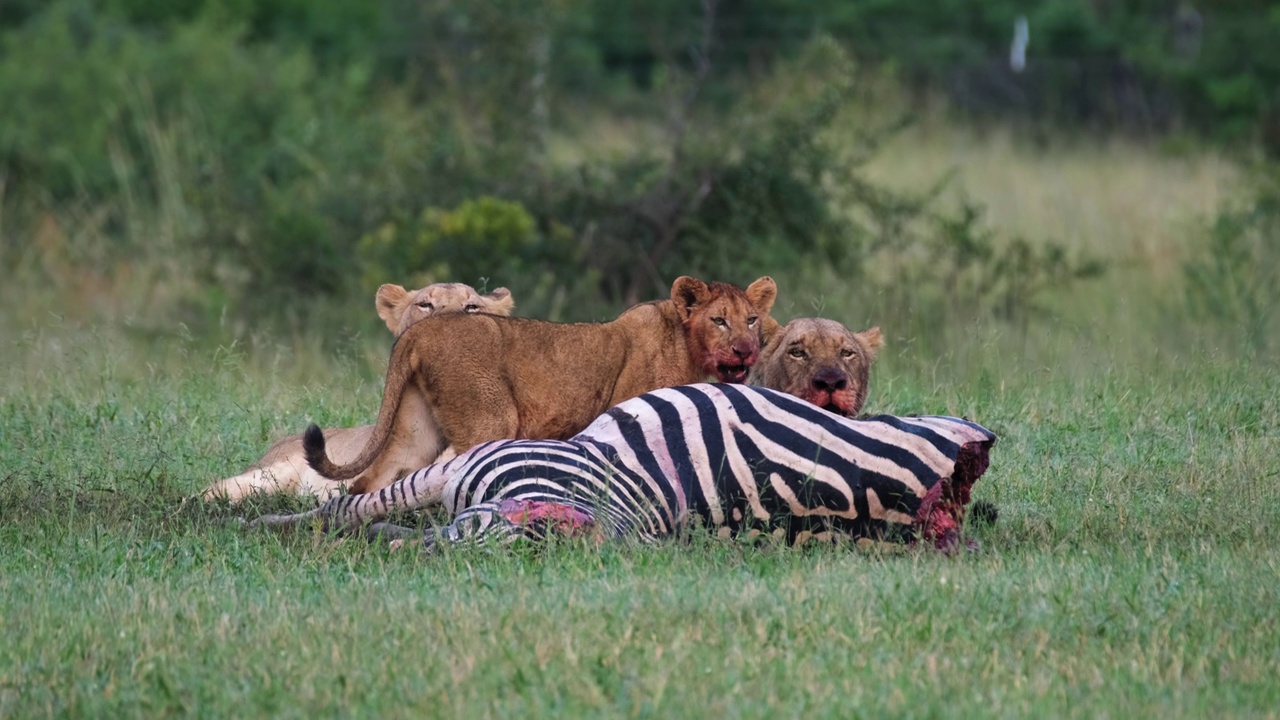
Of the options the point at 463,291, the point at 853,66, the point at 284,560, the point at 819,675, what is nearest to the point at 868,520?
the point at 819,675

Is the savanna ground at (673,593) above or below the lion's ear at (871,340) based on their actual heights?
below

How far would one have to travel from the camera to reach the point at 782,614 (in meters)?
4.25

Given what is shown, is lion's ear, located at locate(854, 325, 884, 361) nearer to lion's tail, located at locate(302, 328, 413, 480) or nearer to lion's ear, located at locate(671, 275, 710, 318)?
lion's ear, located at locate(671, 275, 710, 318)

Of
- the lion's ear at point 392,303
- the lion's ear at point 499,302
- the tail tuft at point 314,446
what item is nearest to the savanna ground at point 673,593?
the tail tuft at point 314,446

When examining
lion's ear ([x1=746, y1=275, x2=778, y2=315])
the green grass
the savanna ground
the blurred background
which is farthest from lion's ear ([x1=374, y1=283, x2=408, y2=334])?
lion's ear ([x1=746, y1=275, x2=778, y2=315])

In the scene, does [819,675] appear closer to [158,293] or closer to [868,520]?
[868,520]

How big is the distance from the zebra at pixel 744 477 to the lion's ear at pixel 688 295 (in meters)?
0.91

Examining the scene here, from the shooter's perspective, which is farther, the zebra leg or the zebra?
the zebra

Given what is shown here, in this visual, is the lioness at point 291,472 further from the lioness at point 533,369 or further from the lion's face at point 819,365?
the lion's face at point 819,365

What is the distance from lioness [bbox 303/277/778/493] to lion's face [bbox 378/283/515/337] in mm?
767

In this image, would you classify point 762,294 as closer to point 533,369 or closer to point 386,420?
point 533,369

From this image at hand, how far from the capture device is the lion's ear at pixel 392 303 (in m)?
7.23

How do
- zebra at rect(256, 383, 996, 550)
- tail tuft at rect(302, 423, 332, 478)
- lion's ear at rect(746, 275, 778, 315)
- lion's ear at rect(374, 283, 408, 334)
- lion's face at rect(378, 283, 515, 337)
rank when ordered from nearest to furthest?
zebra at rect(256, 383, 996, 550) < tail tuft at rect(302, 423, 332, 478) < lion's ear at rect(746, 275, 778, 315) < lion's face at rect(378, 283, 515, 337) < lion's ear at rect(374, 283, 408, 334)

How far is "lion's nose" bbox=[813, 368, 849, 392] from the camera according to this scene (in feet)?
19.0
